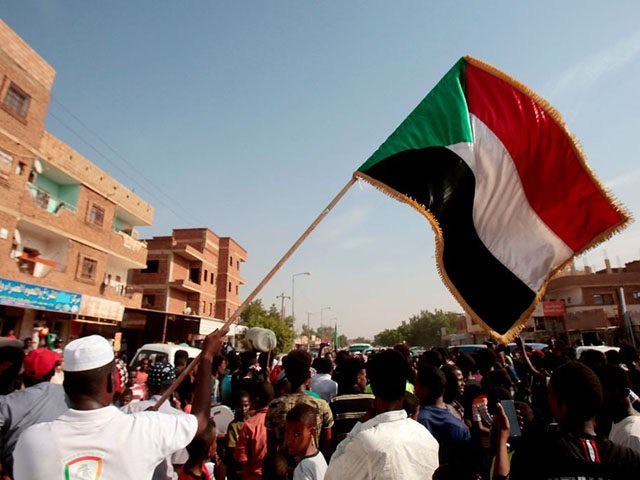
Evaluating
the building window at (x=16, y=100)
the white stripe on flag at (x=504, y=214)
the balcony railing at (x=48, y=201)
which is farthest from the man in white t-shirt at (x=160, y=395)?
the balcony railing at (x=48, y=201)

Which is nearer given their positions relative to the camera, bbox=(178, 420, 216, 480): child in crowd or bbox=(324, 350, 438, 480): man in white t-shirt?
bbox=(324, 350, 438, 480): man in white t-shirt

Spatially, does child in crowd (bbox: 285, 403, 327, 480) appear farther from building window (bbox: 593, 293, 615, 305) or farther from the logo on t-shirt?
building window (bbox: 593, 293, 615, 305)

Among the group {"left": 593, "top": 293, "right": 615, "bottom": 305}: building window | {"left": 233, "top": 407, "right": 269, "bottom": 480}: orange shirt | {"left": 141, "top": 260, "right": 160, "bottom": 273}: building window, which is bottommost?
{"left": 233, "top": 407, "right": 269, "bottom": 480}: orange shirt

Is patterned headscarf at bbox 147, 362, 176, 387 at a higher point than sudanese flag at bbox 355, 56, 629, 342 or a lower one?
lower

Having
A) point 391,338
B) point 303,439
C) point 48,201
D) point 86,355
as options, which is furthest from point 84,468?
point 391,338

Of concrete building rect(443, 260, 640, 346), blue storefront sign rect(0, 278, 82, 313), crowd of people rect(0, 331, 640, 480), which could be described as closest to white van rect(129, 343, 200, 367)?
crowd of people rect(0, 331, 640, 480)

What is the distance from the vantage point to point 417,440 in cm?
197

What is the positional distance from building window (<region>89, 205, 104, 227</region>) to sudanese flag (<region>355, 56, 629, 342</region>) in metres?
19.5

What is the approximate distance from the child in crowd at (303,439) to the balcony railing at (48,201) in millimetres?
17688

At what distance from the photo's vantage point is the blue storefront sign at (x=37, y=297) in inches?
562

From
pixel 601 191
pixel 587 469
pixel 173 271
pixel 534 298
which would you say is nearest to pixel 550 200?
pixel 601 191

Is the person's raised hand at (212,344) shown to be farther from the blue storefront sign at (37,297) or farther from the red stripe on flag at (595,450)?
the blue storefront sign at (37,297)

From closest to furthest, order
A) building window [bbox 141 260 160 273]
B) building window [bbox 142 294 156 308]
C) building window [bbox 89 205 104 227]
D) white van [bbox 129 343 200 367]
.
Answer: white van [bbox 129 343 200 367] → building window [bbox 89 205 104 227] → building window [bbox 142 294 156 308] → building window [bbox 141 260 160 273]

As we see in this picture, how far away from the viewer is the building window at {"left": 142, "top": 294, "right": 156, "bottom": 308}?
104ft
